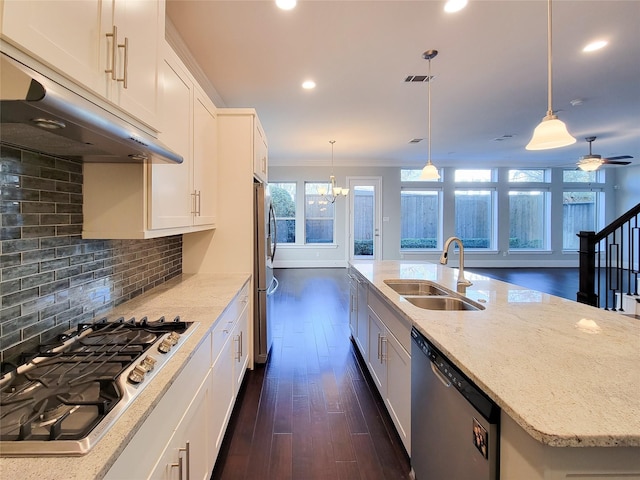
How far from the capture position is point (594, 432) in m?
0.69

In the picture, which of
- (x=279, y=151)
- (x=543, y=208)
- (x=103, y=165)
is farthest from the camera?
(x=543, y=208)

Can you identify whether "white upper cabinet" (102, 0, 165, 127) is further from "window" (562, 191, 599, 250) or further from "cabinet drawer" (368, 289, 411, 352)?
"window" (562, 191, 599, 250)

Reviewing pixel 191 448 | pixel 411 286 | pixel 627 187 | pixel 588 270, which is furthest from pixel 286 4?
pixel 627 187

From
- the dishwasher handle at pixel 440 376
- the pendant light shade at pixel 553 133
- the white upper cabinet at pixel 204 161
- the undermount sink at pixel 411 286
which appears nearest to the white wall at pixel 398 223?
the white upper cabinet at pixel 204 161

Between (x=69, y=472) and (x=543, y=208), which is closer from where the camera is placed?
(x=69, y=472)

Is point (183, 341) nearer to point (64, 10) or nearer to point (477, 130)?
point (64, 10)

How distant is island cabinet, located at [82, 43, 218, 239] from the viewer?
141 centimetres

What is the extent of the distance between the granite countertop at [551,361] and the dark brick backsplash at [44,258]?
60.0 inches

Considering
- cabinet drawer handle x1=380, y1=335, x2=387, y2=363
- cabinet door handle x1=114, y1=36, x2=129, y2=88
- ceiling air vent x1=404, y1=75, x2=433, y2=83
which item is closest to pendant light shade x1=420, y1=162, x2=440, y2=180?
ceiling air vent x1=404, y1=75, x2=433, y2=83

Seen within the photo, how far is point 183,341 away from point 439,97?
159 inches

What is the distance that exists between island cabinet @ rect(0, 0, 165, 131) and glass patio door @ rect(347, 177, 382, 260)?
23.2 ft

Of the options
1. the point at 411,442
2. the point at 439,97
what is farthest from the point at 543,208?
the point at 411,442

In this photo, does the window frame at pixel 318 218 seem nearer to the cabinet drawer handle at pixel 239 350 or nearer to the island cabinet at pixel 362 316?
the island cabinet at pixel 362 316

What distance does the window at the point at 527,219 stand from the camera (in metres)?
8.58
